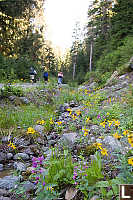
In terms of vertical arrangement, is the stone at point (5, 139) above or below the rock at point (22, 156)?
above

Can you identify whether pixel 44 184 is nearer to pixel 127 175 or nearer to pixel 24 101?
pixel 127 175

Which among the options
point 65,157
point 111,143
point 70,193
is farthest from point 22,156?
point 111,143

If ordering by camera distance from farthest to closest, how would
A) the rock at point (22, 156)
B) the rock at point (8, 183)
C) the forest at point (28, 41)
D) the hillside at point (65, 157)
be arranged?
1. the forest at point (28, 41)
2. the rock at point (22, 156)
3. the rock at point (8, 183)
4. the hillside at point (65, 157)

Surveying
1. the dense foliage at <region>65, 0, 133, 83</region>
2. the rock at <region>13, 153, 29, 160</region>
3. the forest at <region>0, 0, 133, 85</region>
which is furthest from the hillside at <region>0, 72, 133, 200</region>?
the dense foliage at <region>65, 0, 133, 83</region>

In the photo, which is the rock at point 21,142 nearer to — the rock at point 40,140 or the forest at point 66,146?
the forest at point 66,146

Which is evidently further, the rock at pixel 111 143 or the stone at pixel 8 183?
the rock at pixel 111 143

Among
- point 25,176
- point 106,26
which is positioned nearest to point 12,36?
point 25,176

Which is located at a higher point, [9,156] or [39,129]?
[39,129]

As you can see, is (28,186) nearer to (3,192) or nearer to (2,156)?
(3,192)

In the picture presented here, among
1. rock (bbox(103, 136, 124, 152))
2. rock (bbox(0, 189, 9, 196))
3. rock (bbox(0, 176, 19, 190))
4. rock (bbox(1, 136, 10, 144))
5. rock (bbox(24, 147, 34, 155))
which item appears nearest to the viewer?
rock (bbox(0, 189, 9, 196))

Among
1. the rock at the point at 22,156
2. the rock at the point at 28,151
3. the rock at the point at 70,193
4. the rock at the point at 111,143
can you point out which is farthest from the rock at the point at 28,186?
the rock at the point at 111,143

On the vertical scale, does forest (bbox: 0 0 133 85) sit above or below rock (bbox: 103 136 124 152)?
above

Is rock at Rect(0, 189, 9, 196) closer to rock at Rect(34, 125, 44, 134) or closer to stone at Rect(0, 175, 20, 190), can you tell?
stone at Rect(0, 175, 20, 190)

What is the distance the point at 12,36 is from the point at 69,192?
1385 cm
